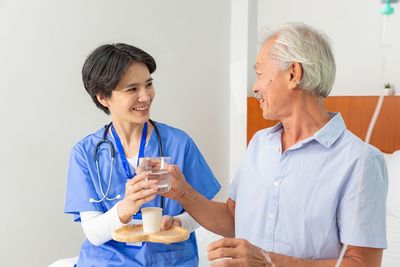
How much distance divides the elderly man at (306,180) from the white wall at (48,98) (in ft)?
5.41

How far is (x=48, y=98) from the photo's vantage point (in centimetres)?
262

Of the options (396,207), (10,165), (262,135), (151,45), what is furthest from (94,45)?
(396,207)

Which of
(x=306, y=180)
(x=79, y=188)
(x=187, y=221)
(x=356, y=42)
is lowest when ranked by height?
(x=187, y=221)

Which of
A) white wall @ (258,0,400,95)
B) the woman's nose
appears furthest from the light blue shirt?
white wall @ (258,0,400,95)

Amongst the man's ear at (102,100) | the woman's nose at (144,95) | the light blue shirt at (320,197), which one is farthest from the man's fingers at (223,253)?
the man's ear at (102,100)

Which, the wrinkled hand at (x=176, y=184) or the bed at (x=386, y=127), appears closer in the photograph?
the wrinkled hand at (x=176, y=184)

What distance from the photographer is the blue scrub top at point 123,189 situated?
1.53 m

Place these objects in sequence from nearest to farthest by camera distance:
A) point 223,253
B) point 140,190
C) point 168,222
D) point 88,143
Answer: point 223,253, point 140,190, point 168,222, point 88,143

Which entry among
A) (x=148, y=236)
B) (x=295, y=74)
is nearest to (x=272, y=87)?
(x=295, y=74)

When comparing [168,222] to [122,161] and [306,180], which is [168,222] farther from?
[306,180]

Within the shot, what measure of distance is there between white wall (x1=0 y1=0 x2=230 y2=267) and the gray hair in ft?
5.82

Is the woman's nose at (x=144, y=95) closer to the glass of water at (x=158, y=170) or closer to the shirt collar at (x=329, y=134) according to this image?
the glass of water at (x=158, y=170)

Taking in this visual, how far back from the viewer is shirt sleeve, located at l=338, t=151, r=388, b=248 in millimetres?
1089

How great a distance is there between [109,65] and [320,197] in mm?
860
